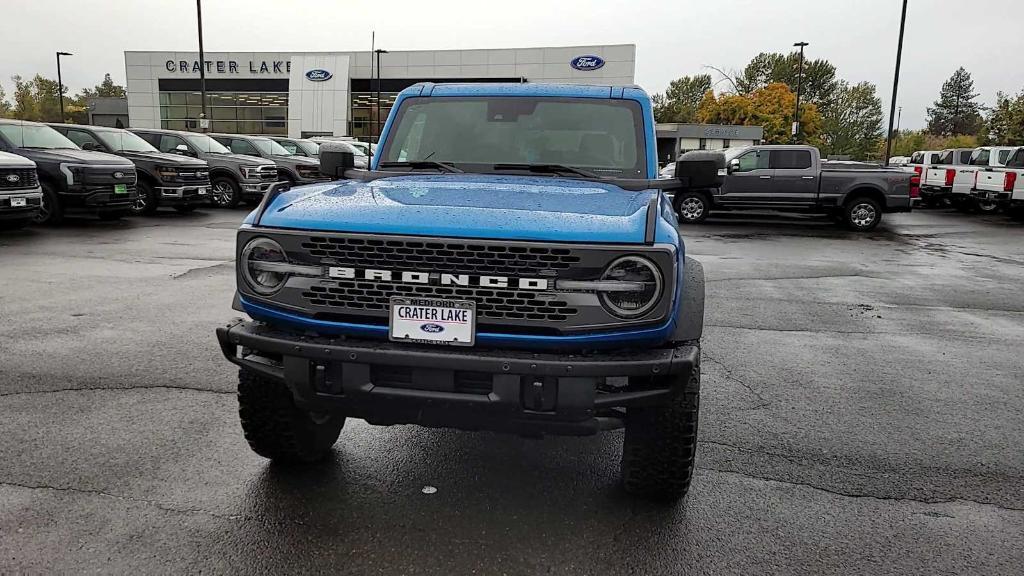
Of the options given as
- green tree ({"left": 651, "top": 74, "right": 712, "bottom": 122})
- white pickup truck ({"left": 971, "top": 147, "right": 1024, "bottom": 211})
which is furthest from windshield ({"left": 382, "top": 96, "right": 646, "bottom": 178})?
Answer: green tree ({"left": 651, "top": 74, "right": 712, "bottom": 122})

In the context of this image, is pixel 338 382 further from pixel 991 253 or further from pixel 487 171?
pixel 991 253

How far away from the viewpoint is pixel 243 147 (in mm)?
20844

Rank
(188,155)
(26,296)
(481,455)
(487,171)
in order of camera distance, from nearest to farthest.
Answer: (481,455), (487,171), (26,296), (188,155)

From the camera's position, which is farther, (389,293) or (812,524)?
(812,524)

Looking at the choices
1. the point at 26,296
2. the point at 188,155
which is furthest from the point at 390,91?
the point at 26,296

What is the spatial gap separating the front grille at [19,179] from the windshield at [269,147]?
834 cm

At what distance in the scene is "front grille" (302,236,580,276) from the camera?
2.88 metres

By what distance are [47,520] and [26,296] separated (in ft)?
18.4

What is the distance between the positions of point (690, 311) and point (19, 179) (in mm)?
12593

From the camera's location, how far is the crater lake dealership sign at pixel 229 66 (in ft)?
176

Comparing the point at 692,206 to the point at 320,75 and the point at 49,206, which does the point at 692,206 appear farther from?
the point at 320,75

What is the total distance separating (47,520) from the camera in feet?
10.5

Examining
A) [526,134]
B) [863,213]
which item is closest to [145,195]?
[526,134]

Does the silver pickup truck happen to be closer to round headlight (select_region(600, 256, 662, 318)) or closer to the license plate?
round headlight (select_region(600, 256, 662, 318))
